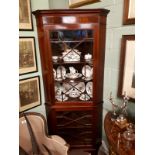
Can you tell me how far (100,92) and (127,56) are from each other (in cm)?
52

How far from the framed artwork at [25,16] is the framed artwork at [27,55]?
0.11 metres

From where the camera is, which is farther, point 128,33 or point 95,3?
point 95,3

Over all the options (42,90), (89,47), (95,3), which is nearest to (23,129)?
(42,90)

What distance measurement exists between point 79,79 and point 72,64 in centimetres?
18

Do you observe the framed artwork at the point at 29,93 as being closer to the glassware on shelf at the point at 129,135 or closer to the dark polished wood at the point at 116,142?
the dark polished wood at the point at 116,142

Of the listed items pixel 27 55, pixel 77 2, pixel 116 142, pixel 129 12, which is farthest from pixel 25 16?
pixel 116 142

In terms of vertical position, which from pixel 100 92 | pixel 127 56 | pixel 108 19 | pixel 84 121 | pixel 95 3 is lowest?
pixel 84 121

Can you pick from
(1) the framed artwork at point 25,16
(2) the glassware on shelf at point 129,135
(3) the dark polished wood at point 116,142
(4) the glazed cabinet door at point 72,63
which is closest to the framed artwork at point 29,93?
(4) the glazed cabinet door at point 72,63

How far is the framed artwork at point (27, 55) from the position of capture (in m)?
1.61

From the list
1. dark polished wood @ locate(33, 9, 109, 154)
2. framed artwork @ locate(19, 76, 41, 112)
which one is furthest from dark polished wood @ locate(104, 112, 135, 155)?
framed artwork @ locate(19, 76, 41, 112)

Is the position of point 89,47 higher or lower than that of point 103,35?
lower
